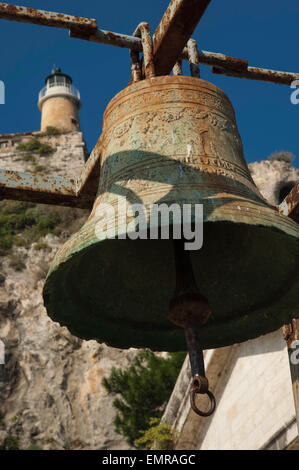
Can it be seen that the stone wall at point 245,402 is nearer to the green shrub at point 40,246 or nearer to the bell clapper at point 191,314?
the bell clapper at point 191,314

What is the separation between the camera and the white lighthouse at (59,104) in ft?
113

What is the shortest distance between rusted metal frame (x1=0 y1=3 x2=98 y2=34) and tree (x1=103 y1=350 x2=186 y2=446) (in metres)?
12.3

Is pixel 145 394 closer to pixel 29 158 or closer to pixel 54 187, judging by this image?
pixel 54 187

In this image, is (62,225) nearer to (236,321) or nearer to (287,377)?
(287,377)

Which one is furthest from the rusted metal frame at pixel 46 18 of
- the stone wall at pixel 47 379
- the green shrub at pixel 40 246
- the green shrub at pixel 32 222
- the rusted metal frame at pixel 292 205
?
the green shrub at pixel 32 222

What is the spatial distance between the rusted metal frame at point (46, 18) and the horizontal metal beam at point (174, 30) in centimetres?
32

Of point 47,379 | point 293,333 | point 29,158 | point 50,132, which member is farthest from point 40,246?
point 293,333

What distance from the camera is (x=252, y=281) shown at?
9.34ft

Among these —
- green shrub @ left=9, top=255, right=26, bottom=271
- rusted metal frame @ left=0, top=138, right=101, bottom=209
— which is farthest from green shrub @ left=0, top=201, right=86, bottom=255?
rusted metal frame @ left=0, top=138, right=101, bottom=209

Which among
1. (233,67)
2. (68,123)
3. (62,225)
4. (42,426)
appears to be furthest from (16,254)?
(233,67)

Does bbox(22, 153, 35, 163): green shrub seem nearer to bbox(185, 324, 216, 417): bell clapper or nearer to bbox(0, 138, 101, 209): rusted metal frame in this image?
bbox(0, 138, 101, 209): rusted metal frame

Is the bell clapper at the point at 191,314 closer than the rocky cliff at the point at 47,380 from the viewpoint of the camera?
Yes

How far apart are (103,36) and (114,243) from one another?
98 cm

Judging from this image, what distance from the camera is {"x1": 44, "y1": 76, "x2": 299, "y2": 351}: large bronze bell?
8.21 feet
